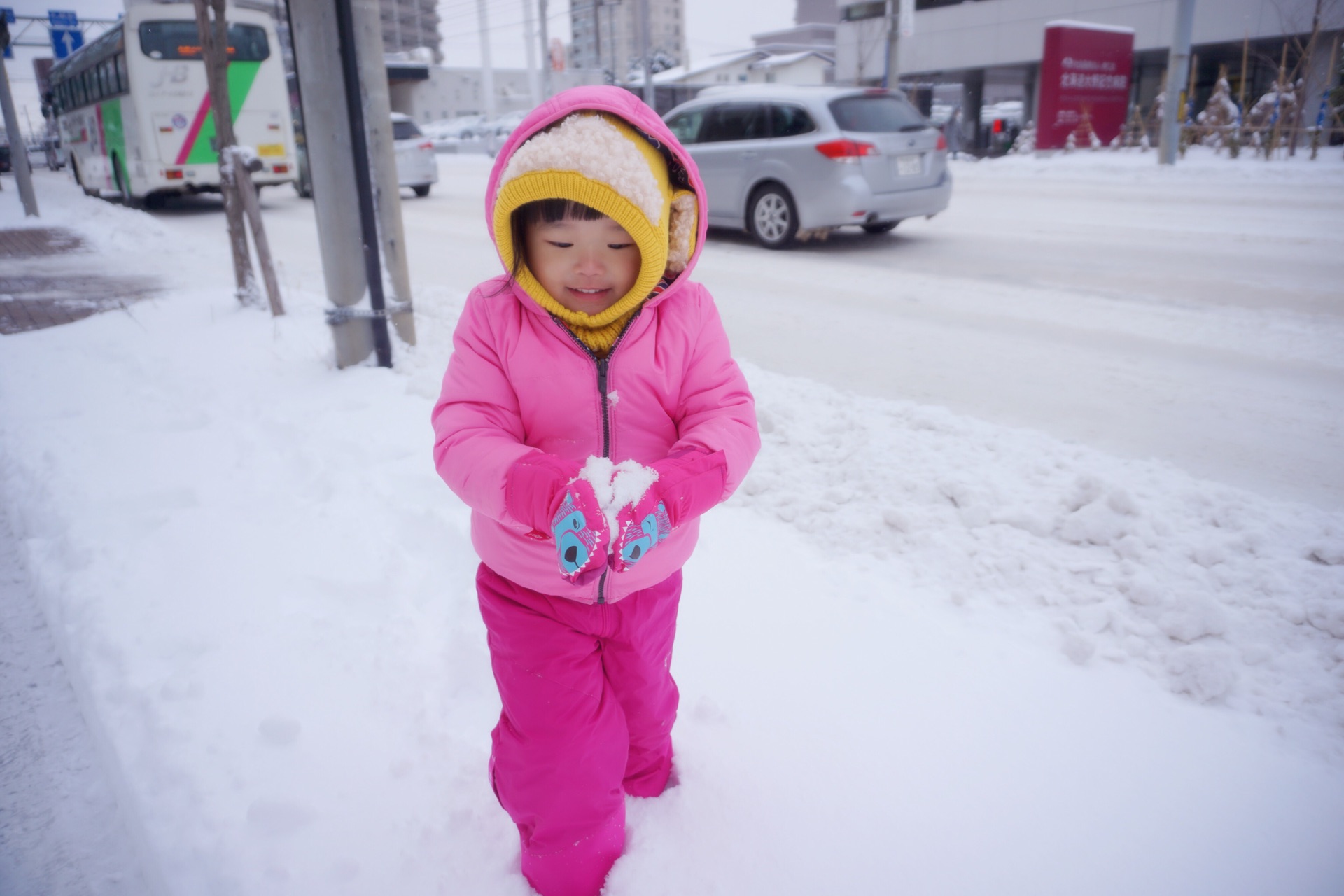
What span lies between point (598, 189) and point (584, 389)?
34cm

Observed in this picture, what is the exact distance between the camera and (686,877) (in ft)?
4.88

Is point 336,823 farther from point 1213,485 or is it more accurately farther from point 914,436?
point 1213,485

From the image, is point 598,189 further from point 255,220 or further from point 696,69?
point 696,69

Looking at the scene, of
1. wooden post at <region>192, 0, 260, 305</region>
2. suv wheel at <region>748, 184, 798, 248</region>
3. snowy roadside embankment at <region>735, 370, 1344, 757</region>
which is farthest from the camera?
suv wheel at <region>748, 184, 798, 248</region>

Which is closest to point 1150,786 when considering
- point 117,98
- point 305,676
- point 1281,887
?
point 1281,887

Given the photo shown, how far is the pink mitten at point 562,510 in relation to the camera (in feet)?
3.54

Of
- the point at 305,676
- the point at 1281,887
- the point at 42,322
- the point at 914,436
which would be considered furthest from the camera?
the point at 42,322

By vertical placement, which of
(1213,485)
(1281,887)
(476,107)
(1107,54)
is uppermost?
(476,107)

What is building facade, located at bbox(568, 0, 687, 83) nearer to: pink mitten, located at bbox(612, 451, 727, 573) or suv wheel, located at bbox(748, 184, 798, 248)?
suv wheel, located at bbox(748, 184, 798, 248)

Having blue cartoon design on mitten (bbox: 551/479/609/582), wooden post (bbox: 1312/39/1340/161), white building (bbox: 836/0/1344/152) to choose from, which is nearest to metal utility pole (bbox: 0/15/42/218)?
blue cartoon design on mitten (bbox: 551/479/609/582)

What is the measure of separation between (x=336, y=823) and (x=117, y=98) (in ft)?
52.3

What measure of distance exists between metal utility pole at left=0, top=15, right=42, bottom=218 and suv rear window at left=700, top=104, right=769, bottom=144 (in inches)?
435

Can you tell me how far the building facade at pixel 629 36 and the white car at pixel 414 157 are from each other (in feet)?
126

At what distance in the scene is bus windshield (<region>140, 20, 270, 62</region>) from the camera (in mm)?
12227
